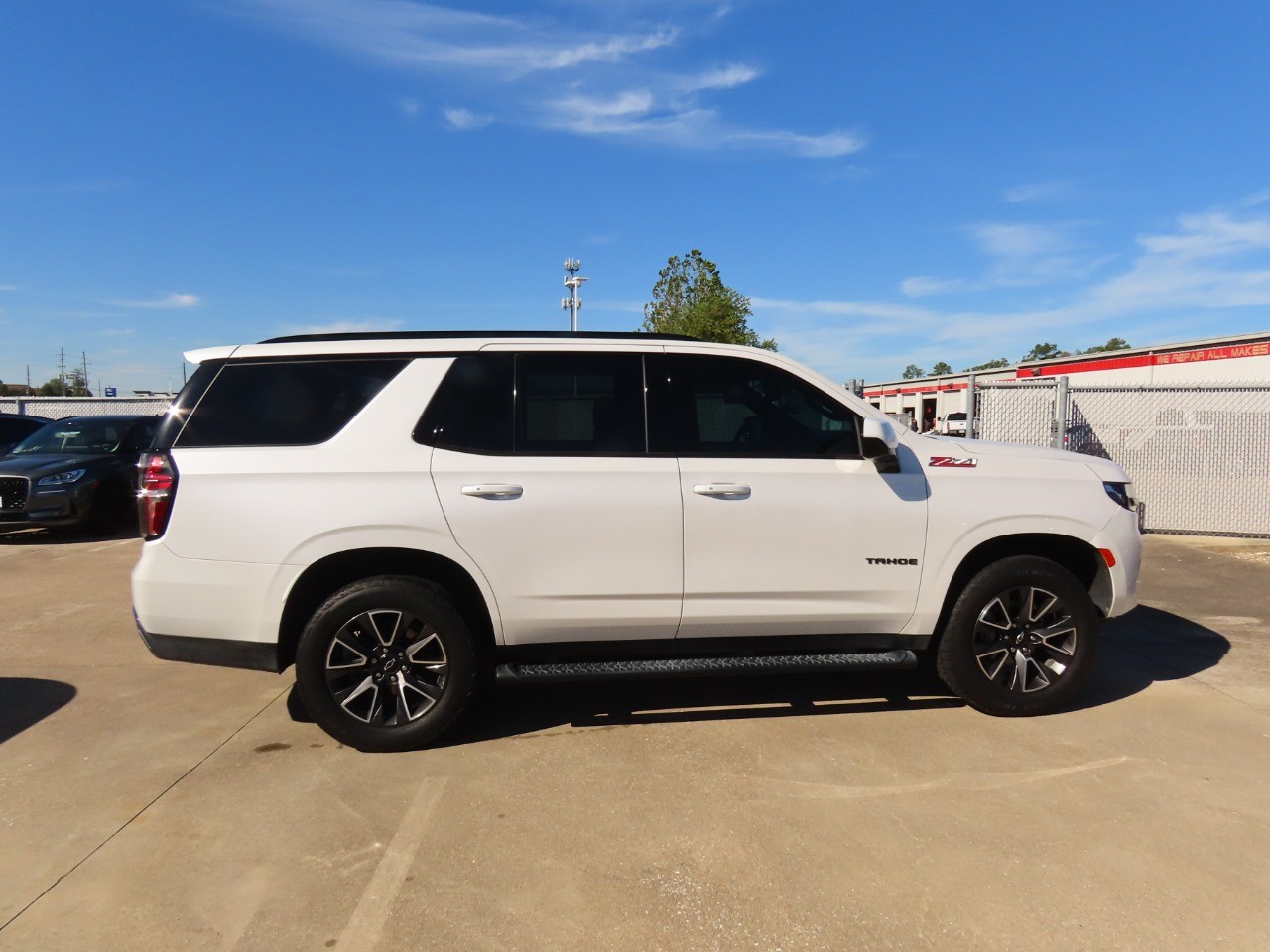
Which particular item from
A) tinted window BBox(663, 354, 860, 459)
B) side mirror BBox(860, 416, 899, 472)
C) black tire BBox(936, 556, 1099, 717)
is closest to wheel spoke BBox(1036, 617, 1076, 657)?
black tire BBox(936, 556, 1099, 717)

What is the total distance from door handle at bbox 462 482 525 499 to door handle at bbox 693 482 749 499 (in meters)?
0.85

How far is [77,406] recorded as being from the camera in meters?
18.1

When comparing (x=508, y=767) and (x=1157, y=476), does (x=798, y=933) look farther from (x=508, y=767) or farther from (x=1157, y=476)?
(x=1157, y=476)

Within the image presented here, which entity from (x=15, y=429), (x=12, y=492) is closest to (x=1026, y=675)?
(x=12, y=492)

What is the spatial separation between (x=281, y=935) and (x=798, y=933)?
163cm

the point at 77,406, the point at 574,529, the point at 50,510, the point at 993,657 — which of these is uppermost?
the point at 77,406

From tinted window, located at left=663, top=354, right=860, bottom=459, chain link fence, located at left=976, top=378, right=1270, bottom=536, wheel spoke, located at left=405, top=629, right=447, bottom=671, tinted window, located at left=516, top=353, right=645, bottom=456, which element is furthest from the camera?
chain link fence, located at left=976, top=378, right=1270, bottom=536

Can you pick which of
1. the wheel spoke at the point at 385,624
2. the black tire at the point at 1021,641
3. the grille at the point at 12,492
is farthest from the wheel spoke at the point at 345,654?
the grille at the point at 12,492

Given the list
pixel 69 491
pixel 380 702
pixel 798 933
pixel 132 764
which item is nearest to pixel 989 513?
pixel 798 933

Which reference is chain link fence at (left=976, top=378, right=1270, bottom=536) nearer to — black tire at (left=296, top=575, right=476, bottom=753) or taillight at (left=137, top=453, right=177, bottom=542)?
black tire at (left=296, top=575, right=476, bottom=753)

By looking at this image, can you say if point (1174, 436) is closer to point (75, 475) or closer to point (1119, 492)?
point (1119, 492)

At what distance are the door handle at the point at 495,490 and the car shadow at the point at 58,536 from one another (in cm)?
839

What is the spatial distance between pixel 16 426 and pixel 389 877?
1393 centimetres

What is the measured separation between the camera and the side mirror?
3793 mm
